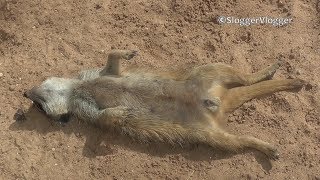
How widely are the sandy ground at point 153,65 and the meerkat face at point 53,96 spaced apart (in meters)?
0.19

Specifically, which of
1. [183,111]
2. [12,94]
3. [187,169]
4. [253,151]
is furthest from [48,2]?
[253,151]

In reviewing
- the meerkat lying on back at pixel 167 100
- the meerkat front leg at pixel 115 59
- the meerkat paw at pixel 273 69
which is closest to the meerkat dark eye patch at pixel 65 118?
the meerkat lying on back at pixel 167 100

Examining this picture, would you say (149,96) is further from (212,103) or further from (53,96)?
(53,96)

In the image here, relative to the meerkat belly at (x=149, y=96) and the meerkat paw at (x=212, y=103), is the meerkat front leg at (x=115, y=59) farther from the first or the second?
the meerkat paw at (x=212, y=103)

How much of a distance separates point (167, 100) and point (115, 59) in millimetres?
730

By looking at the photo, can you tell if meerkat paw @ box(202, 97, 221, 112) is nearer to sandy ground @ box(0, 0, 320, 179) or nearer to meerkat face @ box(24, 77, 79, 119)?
sandy ground @ box(0, 0, 320, 179)

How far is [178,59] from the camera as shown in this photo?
514 centimetres

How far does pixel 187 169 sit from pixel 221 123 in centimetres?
57

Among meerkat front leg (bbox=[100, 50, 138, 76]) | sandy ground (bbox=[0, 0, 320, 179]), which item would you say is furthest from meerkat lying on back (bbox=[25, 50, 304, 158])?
sandy ground (bbox=[0, 0, 320, 179])

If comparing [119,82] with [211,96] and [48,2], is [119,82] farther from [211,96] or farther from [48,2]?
[48,2]

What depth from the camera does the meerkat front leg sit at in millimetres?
4809

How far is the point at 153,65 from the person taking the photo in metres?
5.14

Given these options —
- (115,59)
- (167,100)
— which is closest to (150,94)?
(167,100)

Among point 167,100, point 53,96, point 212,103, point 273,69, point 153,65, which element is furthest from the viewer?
point 153,65
